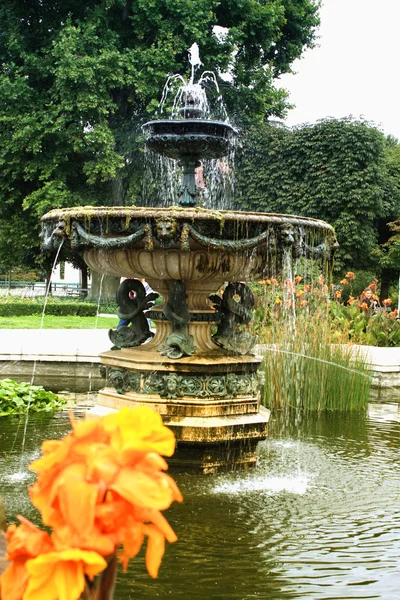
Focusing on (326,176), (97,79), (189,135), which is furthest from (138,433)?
(326,176)

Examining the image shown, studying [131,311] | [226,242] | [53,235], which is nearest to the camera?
[226,242]

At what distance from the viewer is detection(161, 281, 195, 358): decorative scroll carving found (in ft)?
20.9

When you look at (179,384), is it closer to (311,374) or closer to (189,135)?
(189,135)

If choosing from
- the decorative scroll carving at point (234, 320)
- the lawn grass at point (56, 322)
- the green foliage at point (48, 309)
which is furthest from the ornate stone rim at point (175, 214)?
the green foliage at point (48, 309)

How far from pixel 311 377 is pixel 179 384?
9.96ft

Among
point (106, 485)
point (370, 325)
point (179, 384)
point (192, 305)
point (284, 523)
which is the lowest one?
point (284, 523)

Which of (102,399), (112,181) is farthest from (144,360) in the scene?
(112,181)

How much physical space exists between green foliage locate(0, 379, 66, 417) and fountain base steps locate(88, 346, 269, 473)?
2.41m

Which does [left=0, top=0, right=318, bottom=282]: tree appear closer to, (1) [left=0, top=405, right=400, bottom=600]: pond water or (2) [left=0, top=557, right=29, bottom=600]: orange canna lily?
(1) [left=0, top=405, right=400, bottom=600]: pond water

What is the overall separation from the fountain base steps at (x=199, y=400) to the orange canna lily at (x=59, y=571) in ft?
17.3

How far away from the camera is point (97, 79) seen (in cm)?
2462

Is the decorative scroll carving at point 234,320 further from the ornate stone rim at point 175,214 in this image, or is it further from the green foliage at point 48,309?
the green foliage at point 48,309

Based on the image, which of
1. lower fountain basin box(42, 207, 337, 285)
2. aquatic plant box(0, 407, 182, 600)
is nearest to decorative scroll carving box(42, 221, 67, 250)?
lower fountain basin box(42, 207, 337, 285)

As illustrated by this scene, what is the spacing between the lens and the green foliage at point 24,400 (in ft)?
28.8
